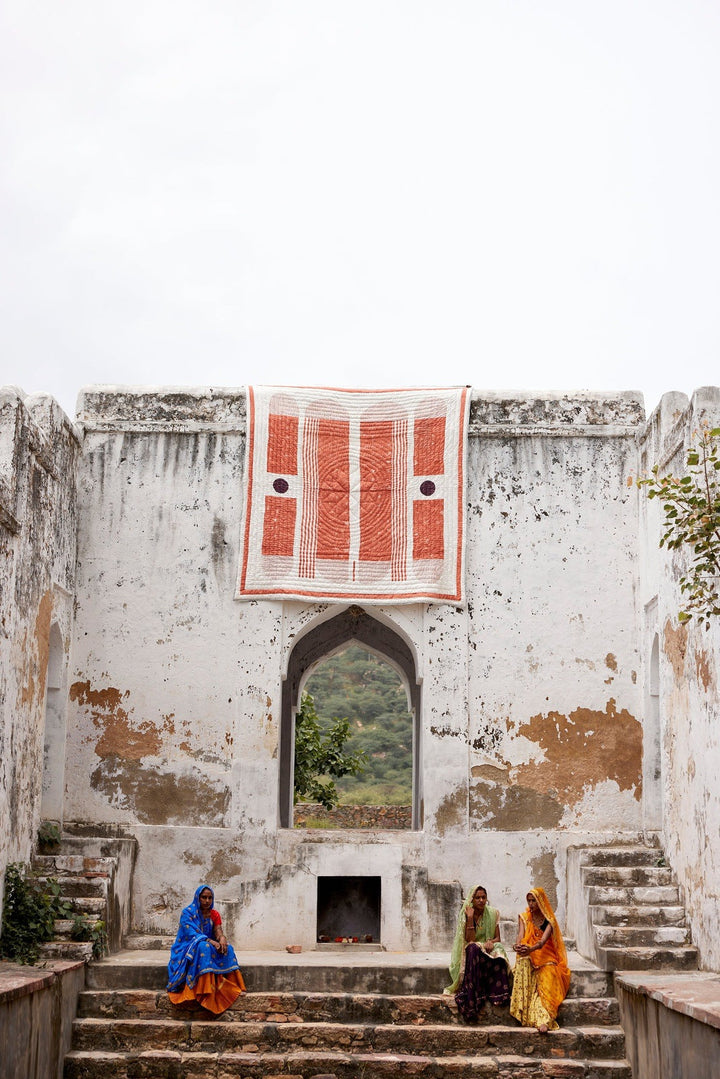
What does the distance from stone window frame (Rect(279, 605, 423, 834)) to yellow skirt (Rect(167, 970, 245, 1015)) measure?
3.82 metres

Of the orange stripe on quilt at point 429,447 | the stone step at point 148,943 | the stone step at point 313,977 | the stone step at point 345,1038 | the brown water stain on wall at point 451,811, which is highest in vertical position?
the orange stripe on quilt at point 429,447

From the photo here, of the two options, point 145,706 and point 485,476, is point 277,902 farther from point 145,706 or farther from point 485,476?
point 485,476

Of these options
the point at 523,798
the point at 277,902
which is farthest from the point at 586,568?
the point at 277,902

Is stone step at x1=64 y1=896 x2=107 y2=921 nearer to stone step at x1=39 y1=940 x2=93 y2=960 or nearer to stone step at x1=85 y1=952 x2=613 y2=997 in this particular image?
stone step at x1=39 y1=940 x2=93 y2=960

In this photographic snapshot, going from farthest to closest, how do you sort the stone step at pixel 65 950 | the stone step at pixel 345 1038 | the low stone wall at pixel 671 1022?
the stone step at pixel 65 950 < the stone step at pixel 345 1038 < the low stone wall at pixel 671 1022

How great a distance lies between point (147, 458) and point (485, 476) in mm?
2983

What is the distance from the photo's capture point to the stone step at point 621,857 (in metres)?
9.23

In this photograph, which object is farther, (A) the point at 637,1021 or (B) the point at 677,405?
(B) the point at 677,405

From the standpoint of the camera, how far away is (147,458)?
10.4 metres

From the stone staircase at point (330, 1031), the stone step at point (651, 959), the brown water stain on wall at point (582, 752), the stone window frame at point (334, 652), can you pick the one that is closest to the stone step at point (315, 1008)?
the stone staircase at point (330, 1031)

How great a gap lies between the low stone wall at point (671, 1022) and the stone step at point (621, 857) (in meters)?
1.18

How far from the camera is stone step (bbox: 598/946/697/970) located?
26.9 feet

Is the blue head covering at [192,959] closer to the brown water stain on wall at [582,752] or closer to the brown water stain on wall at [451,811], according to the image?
the brown water stain on wall at [451,811]

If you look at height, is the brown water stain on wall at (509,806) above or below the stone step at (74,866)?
above
